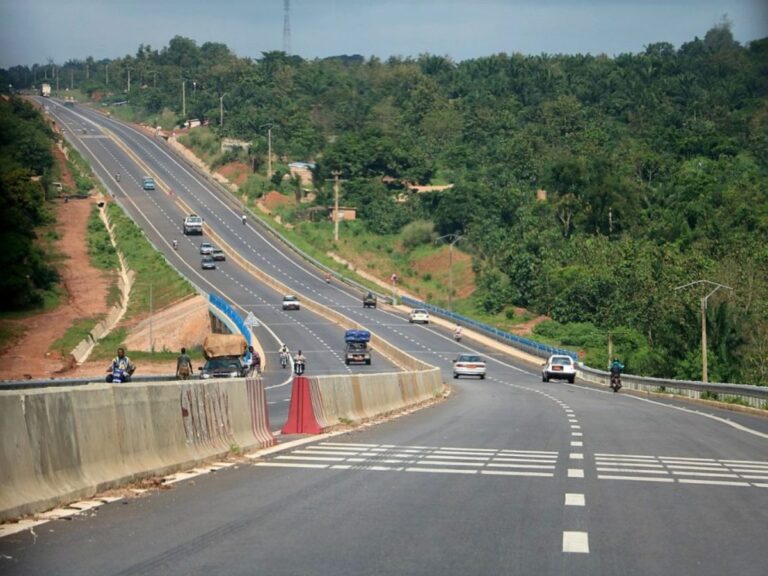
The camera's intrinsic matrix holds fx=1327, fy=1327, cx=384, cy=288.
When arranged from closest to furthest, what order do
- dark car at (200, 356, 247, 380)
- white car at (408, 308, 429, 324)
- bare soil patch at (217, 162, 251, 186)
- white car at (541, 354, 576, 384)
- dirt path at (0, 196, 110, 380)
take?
dark car at (200, 356, 247, 380), white car at (541, 354, 576, 384), dirt path at (0, 196, 110, 380), white car at (408, 308, 429, 324), bare soil patch at (217, 162, 251, 186)

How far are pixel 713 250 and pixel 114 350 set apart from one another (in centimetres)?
5607

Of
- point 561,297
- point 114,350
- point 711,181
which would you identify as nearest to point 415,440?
point 114,350

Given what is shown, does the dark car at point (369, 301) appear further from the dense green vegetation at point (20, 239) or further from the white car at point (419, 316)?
the dense green vegetation at point (20, 239)

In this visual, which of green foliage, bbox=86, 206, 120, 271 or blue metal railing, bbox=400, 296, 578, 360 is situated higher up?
green foliage, bbox=86, 206, 120, 271

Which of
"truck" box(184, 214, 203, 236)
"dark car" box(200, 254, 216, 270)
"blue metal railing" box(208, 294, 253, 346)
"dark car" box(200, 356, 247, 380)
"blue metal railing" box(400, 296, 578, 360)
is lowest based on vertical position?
"blue metal railing" box(400, 296, 578, 360)

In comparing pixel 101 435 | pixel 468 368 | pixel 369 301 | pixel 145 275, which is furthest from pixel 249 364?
pixel 145 275

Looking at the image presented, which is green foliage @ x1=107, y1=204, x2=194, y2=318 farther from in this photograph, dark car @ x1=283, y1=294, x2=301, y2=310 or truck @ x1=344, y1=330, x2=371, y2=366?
truck @ x1=344, y1=330, x2=371, y2=366

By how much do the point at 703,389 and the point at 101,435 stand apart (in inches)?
1521

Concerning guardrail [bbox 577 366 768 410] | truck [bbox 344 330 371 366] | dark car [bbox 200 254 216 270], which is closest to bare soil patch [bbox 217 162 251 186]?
dark car [bbox 200 254 216 270]

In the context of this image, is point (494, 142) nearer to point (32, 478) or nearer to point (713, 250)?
point (713, 250)

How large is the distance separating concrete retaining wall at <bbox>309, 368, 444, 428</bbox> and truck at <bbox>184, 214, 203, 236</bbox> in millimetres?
100619

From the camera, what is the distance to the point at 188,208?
15475 cm

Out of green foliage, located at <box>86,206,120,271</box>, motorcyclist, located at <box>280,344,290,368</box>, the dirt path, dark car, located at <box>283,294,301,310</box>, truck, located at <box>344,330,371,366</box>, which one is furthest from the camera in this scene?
green foliage, located at <box>86,206,120,271</box>

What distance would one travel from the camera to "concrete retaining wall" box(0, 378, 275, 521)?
37.6 feet
